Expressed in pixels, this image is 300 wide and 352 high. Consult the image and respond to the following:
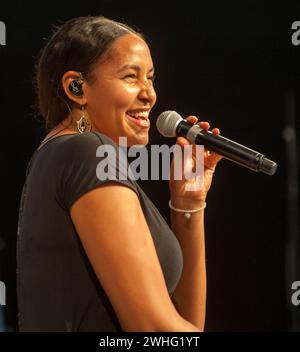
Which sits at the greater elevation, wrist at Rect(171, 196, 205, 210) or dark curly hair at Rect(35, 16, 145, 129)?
dark curly hair at Rect(35, 16, 145, 129)

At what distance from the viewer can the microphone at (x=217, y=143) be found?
1128 millimetres

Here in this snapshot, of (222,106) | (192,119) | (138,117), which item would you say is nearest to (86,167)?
(138,117)

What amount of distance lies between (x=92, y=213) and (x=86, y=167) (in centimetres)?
8

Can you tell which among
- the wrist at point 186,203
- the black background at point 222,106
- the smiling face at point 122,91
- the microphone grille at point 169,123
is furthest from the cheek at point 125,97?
the black background at point 222,106

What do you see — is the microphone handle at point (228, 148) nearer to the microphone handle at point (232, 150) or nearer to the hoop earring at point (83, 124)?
the microphone handle at point (232, 150)

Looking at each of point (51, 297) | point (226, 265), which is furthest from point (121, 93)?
point (226, 265)

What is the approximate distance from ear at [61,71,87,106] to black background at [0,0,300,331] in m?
0.76

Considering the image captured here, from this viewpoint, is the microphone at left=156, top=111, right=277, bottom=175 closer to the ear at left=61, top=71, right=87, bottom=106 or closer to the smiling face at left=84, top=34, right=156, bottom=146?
the smiling face at left=84, top=34, right=156, bottom=146

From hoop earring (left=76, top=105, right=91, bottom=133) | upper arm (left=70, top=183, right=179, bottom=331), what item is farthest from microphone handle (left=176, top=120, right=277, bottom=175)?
upper arm (left=70, top=183, right=179, bottom=331)

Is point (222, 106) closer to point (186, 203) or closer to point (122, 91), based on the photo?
point (186, 203)

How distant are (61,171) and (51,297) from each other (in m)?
0.23

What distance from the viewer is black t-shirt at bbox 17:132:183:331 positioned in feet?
2.95

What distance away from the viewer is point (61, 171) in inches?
35.7

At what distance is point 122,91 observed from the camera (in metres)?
1.14
